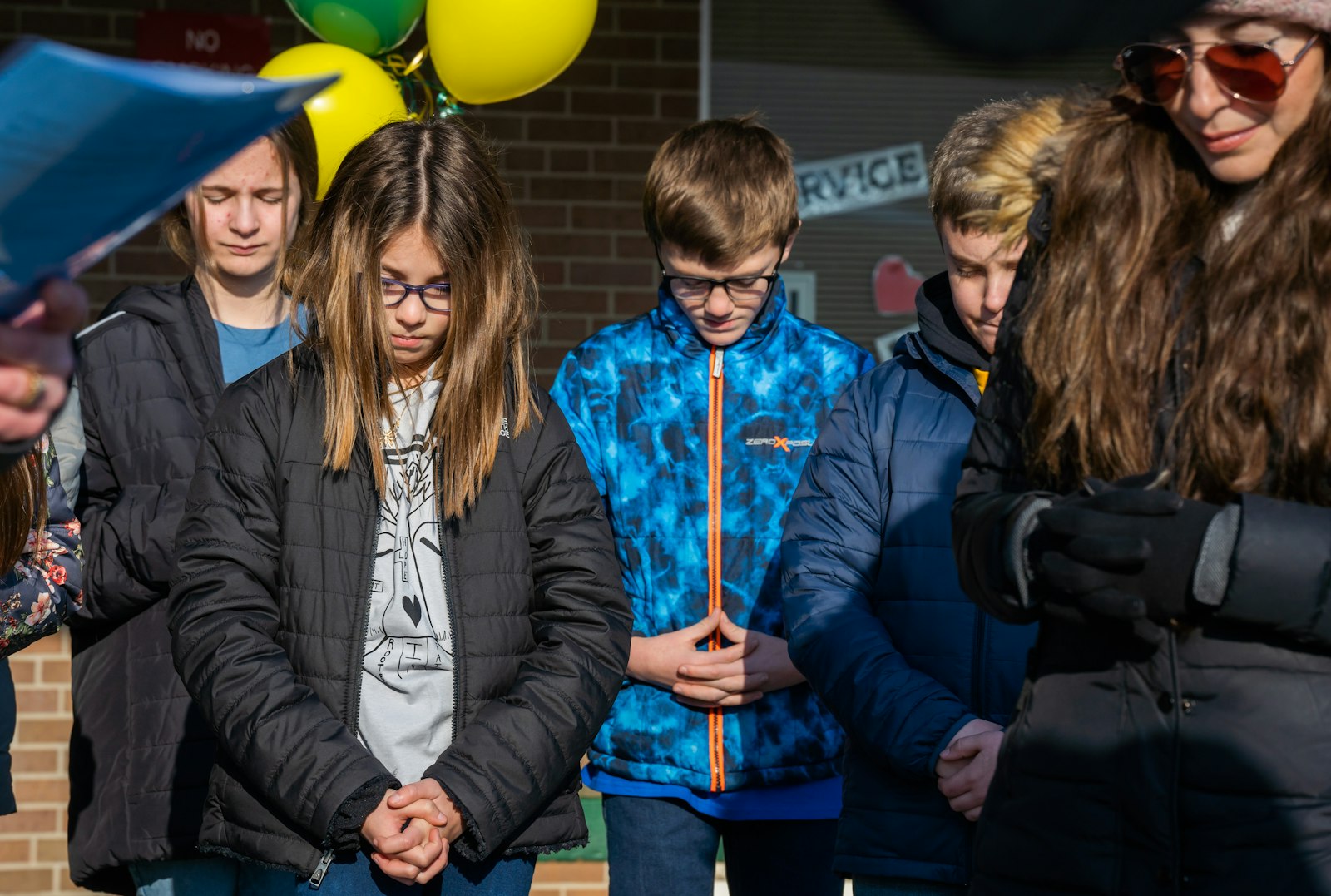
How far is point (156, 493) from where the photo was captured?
2998 millimetres

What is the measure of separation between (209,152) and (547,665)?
142 cm

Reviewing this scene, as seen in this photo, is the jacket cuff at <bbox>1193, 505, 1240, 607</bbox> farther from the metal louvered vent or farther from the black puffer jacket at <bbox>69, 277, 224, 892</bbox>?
the metal louvered vent

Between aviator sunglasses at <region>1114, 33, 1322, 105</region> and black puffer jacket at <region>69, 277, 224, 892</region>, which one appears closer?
aviator sunglasses at <region>1114, 33, 1322, 105</region>

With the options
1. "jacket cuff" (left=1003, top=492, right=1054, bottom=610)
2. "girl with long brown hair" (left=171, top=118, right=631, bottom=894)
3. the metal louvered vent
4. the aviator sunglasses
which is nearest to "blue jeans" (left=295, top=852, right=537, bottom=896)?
"girl with long brown hair" (left=171, top=118, right=631, bottom=894)

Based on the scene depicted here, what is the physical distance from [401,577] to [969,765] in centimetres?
96

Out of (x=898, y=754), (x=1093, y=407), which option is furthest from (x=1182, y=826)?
(x=898, y=754)

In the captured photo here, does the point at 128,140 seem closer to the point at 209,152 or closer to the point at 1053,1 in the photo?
the point at 209,152

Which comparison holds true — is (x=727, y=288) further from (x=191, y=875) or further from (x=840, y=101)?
(x=840, y=101)

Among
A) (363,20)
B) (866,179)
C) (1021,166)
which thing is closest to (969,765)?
(1021,166)

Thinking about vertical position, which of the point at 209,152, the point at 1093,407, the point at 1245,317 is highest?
the point at 209,152

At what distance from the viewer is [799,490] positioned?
8.81 ft

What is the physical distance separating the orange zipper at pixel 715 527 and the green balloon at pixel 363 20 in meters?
1.27

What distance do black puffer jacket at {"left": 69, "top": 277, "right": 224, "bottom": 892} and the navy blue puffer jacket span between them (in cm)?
127

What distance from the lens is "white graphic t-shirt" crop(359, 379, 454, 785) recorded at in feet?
7.89
